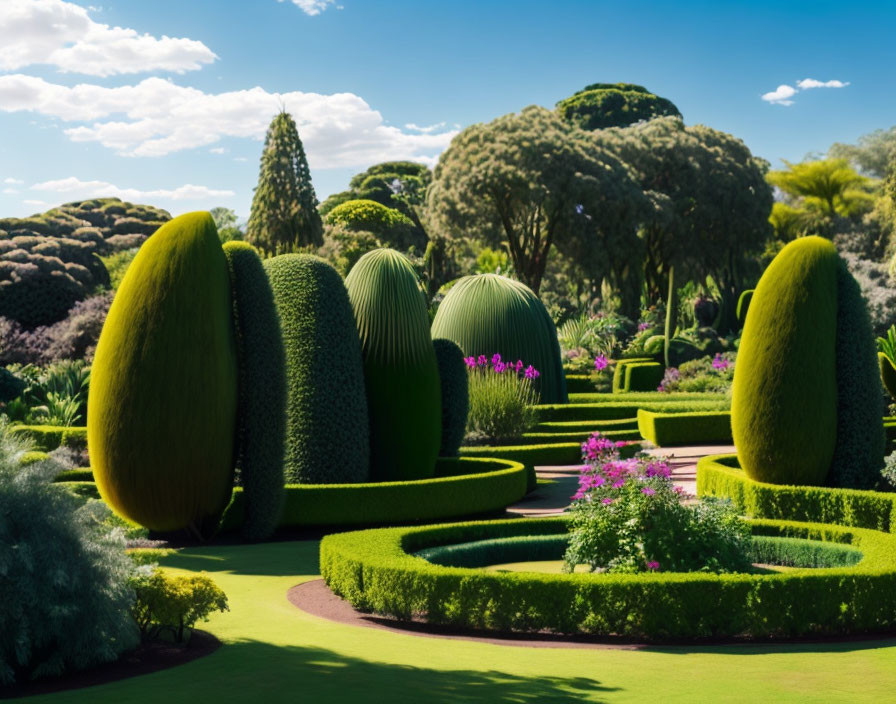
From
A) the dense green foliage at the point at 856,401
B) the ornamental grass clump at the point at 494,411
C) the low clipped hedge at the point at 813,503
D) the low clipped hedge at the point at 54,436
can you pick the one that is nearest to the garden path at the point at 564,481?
the low clipped hedge at the point at 813,503

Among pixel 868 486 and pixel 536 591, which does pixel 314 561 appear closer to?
pixel 536 591

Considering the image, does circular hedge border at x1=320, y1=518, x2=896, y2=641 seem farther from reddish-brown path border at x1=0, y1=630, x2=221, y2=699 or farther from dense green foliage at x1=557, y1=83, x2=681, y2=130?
dense green foliage at x1=557, y1=83, x2=681, y2=130

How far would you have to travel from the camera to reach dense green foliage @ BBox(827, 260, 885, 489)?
42.1 feet

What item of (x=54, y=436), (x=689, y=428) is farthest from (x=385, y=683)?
(x=689, y=428)

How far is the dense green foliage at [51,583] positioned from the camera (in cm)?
648

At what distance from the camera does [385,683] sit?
635 cm

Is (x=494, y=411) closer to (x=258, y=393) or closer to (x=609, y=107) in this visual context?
(x=258, y=393)

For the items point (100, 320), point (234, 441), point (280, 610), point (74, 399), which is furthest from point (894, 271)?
Result: point (280, 610)

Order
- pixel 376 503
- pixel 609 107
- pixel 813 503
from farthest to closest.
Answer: pixel 609 107, pixel 376 503, pixel 813 503

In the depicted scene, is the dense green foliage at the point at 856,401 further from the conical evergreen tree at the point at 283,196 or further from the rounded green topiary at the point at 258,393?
the conical evergreen tree at the point at 283,196

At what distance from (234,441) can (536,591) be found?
17.8ft

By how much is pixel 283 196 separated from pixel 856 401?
156ft

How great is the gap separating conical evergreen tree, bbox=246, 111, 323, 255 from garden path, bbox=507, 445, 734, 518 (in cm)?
3837

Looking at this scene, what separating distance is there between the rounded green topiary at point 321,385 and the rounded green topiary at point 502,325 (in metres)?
10.7
